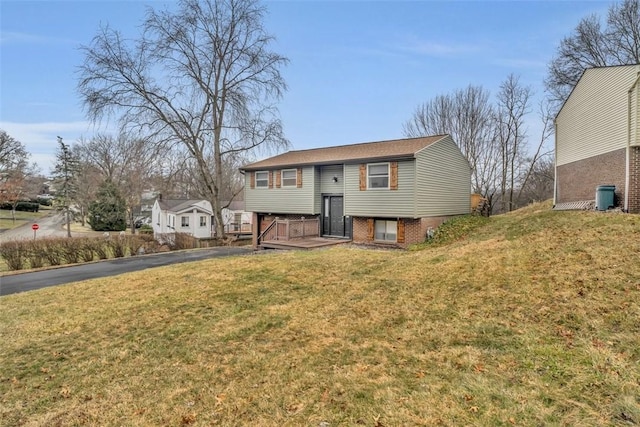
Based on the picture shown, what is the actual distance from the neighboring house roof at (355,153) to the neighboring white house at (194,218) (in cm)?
1530

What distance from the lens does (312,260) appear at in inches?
407

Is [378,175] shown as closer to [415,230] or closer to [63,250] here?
[415,230]

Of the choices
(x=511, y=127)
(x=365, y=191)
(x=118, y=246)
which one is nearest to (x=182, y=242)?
(x=118, y=246)

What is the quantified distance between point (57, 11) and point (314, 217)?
13.1 meters

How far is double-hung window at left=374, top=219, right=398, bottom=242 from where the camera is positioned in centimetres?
1523

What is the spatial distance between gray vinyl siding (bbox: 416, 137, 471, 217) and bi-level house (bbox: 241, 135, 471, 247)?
43 millimetres

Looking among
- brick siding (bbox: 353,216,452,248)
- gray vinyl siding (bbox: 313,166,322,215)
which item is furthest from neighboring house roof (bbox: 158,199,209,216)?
brick siding (bbox: 353,216,452,248)

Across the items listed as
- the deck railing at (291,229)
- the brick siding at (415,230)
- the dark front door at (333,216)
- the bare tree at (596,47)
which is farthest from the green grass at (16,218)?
the bare tree at (596,47)

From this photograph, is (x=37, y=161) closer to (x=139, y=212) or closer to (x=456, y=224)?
(x=139, y=212)

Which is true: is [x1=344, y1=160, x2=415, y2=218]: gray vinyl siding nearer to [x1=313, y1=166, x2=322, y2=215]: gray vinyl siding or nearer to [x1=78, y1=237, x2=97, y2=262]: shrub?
[x1=313, y1=166, x2=322, y2=215]: gray vinyl siding

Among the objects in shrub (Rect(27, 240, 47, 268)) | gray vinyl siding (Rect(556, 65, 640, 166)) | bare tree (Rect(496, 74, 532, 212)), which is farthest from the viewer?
bare tree (Rect(496, 74, 532, 212))

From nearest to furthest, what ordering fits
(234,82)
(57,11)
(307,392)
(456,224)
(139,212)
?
(307,392), (57,11), (456,224), (234,82), (139,212)

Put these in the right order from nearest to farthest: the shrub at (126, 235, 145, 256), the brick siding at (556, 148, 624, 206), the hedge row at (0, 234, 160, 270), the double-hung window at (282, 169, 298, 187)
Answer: the brick siding at (556, 148, 624, 206) < the hedge row at (0, 234, 160, 270) < the shrub at (126, 235, 145, 256) < the double-hung window at (282, 169, 298, 187)

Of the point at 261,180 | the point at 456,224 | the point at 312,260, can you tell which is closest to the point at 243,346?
the point at 312,260
